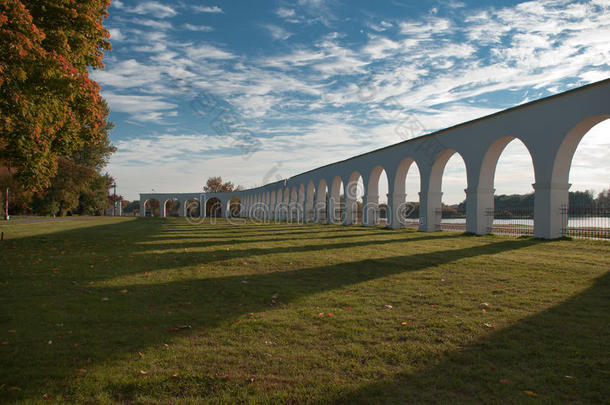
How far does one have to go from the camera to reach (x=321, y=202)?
98.1ft

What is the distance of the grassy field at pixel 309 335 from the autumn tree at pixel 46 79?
3.20 m

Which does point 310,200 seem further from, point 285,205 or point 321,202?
point 285,205

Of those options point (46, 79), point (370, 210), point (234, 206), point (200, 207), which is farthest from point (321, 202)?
point (234, 206)

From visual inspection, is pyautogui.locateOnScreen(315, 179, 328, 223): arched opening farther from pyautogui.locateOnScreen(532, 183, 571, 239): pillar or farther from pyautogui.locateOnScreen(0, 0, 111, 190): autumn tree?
pyautogui.locateOnScreen(0, 0, 111, 190): autumn tree

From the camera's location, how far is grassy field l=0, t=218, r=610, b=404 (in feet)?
7.97

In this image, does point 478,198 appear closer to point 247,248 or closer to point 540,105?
point 540,105

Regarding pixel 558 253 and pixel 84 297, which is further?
pixel 558 253

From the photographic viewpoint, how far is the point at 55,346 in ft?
10.2

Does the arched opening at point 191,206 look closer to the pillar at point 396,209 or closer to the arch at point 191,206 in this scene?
the arch at point 191,206

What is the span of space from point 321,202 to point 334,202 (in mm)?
2856

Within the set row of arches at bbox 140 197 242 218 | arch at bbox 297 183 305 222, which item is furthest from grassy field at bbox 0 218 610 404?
row of arches at bbox 140 197 242 218

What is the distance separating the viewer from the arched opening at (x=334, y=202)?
→ 2642 cm

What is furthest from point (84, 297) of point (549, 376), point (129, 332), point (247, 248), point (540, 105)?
point (540, 105)

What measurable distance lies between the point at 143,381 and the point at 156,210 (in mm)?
89338
